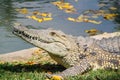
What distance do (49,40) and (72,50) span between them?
0.44 meters

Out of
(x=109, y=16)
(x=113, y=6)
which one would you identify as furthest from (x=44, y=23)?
(x=113, y=6)

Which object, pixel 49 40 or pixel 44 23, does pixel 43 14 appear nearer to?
pixel 44 23

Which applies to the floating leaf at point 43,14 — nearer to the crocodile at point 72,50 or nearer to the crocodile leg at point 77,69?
the crocodile at point 72,50

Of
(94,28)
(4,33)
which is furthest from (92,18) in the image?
(4,33)

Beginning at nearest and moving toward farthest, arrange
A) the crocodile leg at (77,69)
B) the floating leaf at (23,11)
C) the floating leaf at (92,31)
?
the crocodile leg at (77,69) → the floating leaf at (92,31) → the floating leaf at (23,11)

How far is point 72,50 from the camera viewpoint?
7.41 m

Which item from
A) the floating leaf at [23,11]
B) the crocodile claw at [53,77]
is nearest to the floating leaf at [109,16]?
the floating leaf at [23,11]

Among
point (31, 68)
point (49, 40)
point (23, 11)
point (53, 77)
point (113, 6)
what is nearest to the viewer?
point (53, 77)

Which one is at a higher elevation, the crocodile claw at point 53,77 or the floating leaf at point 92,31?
the crocodile claw at point 53,77

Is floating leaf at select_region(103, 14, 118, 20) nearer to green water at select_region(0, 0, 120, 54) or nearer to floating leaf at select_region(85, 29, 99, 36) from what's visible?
green water at select_region(0, 0, 120, 54)

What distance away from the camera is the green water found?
36.2 ft

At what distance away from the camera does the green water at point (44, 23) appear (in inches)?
435

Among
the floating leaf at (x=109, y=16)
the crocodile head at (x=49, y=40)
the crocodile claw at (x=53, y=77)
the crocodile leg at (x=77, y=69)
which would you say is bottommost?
the floating leaf at (x=109, y=16)

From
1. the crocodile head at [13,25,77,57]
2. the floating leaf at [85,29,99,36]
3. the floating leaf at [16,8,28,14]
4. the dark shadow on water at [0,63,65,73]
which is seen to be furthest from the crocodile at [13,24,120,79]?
the floating leaf at [16,8,28,14]
